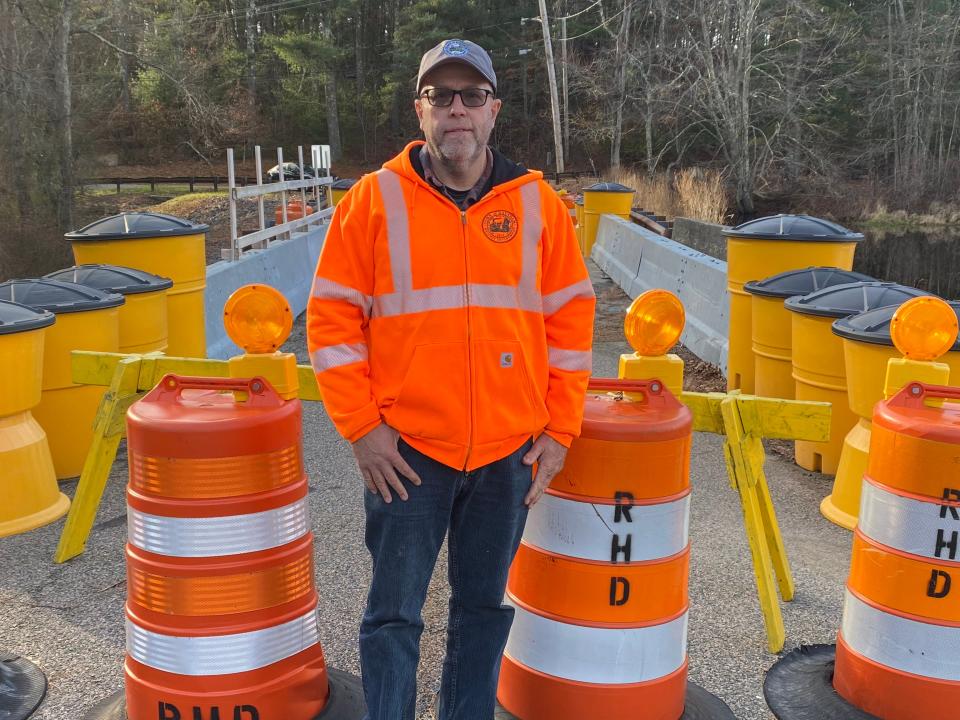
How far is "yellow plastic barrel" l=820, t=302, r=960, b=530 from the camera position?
207 inches

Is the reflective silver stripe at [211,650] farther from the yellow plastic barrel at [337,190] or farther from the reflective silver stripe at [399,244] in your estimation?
the yellow plastic barrel at [337,190]

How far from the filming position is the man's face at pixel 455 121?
2729 millimetres

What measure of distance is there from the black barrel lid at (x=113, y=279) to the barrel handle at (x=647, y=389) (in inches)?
179

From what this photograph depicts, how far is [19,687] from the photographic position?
3.60 meters

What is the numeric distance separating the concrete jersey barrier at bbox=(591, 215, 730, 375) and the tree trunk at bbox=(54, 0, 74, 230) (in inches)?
654

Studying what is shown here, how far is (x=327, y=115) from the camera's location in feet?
213

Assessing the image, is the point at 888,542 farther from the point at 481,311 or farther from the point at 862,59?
the point at 862,59

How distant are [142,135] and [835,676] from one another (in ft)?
217

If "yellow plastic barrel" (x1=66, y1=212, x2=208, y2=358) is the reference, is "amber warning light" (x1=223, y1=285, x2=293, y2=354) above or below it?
above

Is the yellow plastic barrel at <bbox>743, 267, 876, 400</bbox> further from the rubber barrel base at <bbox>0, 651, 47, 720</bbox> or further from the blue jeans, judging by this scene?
the rubber barrel base at <bbox>0, 651, 47, 720</bbox>

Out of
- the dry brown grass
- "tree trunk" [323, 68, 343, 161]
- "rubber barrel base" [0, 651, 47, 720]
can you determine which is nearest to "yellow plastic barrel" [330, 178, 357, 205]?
the dry brown grass

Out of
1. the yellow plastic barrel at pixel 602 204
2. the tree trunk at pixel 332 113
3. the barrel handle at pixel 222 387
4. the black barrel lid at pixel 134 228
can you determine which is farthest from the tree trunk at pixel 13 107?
the tree trunk at pixel 332 113

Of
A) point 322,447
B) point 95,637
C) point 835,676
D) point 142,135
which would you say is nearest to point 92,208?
point 322,447

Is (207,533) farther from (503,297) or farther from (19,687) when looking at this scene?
(19,687)
